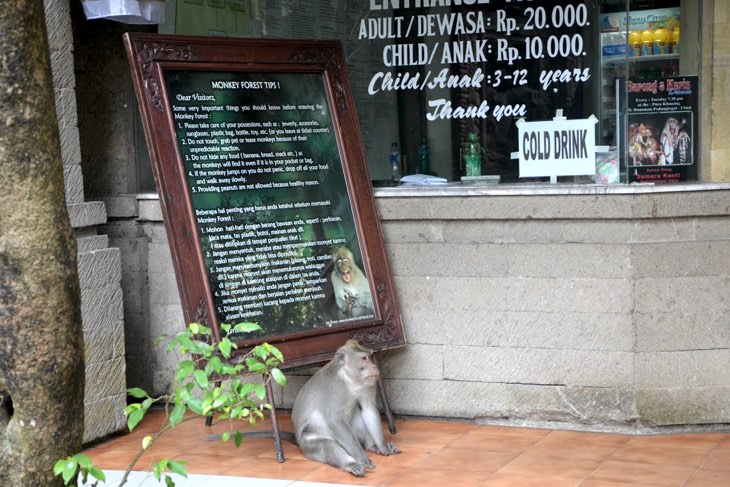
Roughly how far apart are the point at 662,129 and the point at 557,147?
58cm

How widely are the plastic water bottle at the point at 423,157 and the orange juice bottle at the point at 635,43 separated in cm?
128

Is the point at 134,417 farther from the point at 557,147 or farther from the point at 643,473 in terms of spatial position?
the point at 557,147

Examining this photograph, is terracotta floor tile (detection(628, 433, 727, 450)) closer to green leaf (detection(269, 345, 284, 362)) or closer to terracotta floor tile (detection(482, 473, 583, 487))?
terracotta floor tile (detection(482, 473, 583, 487))

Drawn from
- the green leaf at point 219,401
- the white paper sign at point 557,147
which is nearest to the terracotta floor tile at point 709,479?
the white paper sign at point 557,147

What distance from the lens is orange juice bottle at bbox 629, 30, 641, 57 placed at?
19.6ft

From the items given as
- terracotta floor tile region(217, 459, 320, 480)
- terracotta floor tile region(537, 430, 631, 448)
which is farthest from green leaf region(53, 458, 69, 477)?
terracotta floor tile region(537, 430, 631, 448)

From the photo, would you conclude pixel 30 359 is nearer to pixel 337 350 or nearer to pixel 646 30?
pixel 337 350

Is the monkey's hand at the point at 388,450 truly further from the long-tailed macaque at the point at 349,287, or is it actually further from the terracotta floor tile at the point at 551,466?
the long-tailed macaque at the point at 349,287

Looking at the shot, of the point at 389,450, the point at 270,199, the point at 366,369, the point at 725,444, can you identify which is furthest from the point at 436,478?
the point at 270,199

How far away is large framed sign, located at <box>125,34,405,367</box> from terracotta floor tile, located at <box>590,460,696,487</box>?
55.6 inches

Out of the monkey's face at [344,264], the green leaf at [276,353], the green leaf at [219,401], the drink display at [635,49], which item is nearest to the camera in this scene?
the green leaf at [219,401]

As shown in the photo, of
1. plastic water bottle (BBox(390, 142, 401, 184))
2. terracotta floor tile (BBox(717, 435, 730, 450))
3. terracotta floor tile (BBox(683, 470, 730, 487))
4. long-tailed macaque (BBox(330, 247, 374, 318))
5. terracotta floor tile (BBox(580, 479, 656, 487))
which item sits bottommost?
terracotta floor tile (BBox(717, 435, 730, 450))

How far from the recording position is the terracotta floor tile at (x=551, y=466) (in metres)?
5.26

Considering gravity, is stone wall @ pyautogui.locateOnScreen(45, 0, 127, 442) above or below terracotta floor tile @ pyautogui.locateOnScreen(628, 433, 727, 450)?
above
